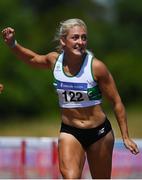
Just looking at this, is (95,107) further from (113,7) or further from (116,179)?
(113,7)

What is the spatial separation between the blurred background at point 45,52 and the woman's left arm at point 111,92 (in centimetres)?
1945

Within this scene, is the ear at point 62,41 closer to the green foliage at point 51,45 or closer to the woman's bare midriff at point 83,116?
the woman's bare midriff at point 83,116

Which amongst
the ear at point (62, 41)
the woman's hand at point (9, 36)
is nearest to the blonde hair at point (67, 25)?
the ear at point (62, 41)

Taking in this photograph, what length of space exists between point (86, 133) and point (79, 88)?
1.46 ft

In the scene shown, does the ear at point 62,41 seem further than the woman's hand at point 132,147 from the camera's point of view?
Yes

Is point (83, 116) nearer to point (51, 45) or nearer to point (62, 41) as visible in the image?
point (62, 41)

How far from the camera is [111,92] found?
8031mm

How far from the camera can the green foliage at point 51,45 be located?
36.7 m

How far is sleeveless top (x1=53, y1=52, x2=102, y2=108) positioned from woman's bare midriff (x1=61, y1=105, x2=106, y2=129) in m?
0.05

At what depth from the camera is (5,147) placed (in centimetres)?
1150

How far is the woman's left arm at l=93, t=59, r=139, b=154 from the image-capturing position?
26.0 feet

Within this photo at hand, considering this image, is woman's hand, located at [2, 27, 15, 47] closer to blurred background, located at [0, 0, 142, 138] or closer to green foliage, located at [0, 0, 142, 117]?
blurred background, located at [0, 0, 142, 138]

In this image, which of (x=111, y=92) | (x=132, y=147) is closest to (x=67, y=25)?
(x=111, y=92)

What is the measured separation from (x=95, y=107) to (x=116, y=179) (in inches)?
141
